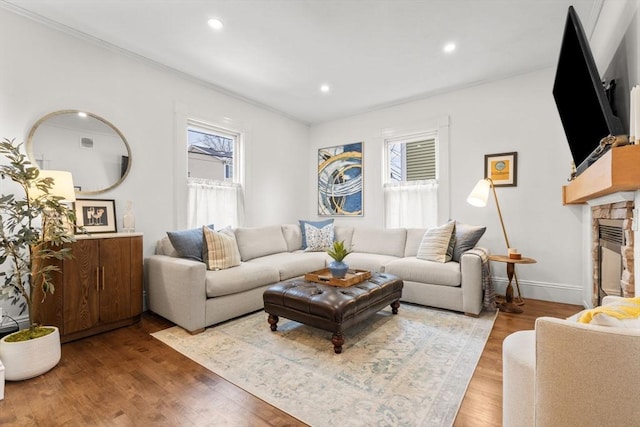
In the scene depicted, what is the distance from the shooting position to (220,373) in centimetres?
197

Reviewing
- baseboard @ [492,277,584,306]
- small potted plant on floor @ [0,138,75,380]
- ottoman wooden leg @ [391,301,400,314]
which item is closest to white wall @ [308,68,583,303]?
baseboard @ [492,277,584,306]

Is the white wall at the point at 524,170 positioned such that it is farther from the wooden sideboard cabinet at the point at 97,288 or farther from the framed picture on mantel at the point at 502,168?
the wooden sideboard cabinet at the point at 97,288

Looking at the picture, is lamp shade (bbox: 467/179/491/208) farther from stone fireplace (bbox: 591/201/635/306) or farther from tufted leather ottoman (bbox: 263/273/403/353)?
tufted leather ottoman (bbox: 263/273/403/353)

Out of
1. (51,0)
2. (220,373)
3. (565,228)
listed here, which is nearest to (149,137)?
(51,0)

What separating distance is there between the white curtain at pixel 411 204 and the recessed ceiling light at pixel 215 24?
122 inches

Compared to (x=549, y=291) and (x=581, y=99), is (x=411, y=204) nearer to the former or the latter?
(x=549, y=291)

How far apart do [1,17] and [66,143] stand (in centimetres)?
103

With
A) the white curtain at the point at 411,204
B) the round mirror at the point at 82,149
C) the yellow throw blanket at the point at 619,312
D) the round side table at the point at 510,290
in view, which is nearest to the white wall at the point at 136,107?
the round mirror at the point at 82,149

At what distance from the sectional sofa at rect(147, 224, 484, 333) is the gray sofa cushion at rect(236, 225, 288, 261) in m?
0.01

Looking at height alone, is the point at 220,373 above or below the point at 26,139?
below

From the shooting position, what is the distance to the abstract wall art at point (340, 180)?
4980 millimetres

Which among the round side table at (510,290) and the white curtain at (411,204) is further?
the white curtain at (411,204)

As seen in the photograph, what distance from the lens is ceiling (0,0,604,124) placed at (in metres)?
2.41

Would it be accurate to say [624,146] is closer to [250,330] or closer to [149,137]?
[250,330]
